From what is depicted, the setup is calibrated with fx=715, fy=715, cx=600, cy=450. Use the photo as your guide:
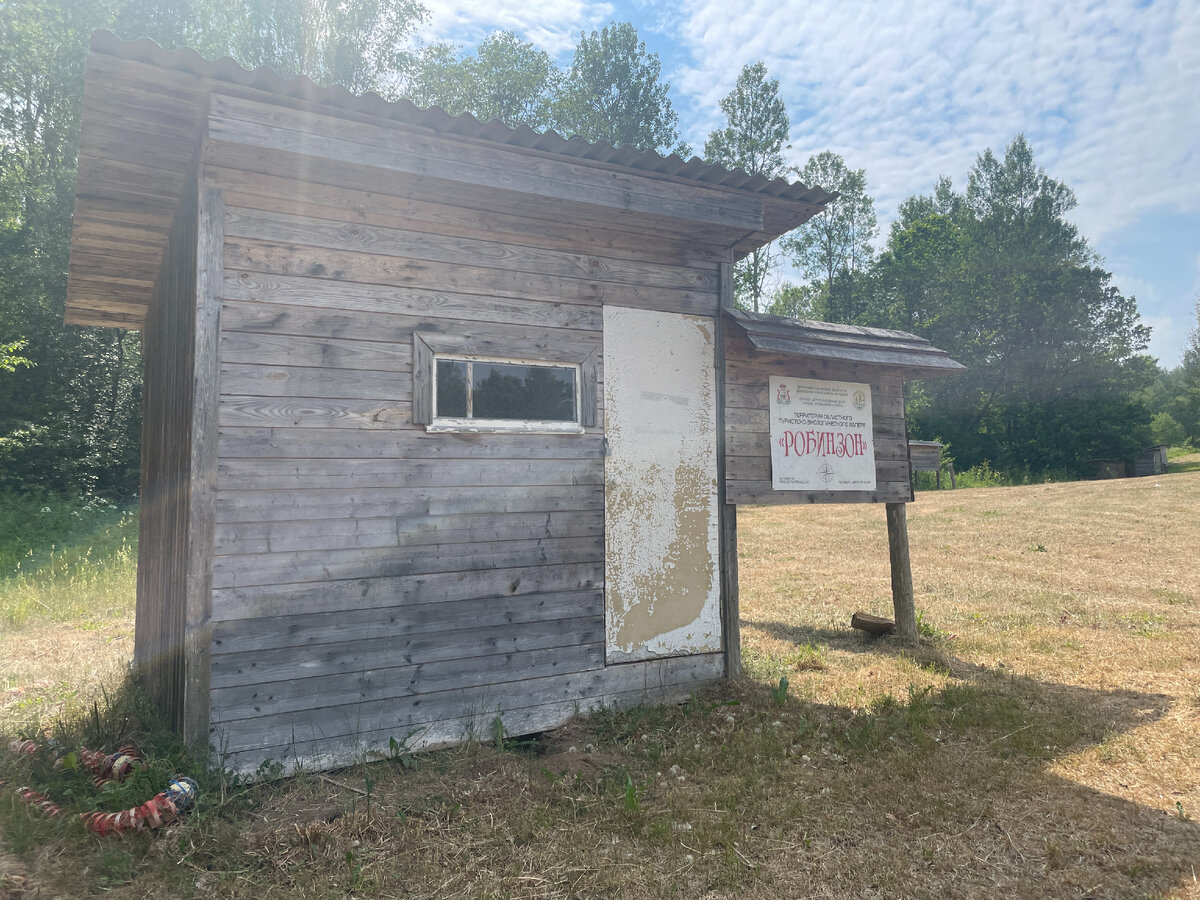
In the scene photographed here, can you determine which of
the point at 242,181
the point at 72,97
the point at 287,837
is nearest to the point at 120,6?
the point at 72,97

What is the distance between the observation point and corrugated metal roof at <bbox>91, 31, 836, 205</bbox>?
12.7 feet

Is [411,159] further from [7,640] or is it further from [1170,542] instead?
[1170,542]

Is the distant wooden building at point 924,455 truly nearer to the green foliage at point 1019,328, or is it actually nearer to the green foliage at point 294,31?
the green foliage at point 294,31

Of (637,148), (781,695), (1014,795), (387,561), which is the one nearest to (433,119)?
(387,561)

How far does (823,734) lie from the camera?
527 cm

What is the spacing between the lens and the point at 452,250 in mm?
5129

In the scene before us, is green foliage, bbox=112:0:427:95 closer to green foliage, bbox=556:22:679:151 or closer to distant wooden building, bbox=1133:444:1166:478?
green foliage, bbox=556:22:679:151

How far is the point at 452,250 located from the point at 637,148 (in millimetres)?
11390

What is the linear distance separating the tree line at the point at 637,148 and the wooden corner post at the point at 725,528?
577 inches

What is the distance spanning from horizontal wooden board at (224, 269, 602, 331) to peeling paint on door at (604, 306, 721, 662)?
41cm

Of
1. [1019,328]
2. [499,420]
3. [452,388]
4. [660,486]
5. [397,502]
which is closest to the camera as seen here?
[397,502]

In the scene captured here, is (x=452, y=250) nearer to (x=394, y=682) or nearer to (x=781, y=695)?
(x=394, y=682)

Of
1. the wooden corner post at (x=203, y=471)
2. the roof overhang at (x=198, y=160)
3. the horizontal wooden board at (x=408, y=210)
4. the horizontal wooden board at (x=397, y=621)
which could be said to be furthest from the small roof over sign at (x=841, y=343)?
the wooden corner post at (x=203, y=471)

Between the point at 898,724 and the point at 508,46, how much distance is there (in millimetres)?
28870
